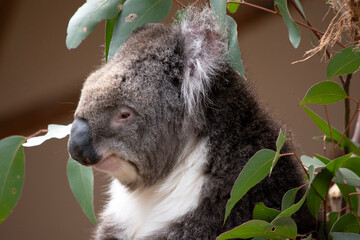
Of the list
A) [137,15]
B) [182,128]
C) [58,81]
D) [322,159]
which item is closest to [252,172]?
[322,159]

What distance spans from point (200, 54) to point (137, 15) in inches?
9.8

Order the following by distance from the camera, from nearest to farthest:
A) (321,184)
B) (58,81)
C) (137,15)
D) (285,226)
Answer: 1. (285,226)
2. (321,184)
3. (137,15)
4. (58,81)

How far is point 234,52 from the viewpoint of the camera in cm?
179

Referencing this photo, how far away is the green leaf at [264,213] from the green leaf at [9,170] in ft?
3.13

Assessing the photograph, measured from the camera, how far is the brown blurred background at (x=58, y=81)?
4.05 meters

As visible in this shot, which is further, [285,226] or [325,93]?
[325,93]

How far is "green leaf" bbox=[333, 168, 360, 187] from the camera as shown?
1.65 metres

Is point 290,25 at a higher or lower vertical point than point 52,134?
higher

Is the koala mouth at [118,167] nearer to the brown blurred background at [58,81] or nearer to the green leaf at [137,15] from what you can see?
the green leaf at [137,15]

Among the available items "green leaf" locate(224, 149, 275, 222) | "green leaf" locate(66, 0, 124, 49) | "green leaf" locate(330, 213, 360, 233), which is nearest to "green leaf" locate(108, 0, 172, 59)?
"green leaf" locate(66, 0, 124, 49)

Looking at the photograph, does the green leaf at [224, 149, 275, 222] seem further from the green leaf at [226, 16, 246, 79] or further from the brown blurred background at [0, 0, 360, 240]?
the brown blurred background at [0, 0, 360, 240]

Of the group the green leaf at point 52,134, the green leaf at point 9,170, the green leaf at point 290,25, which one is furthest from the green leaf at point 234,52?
the green leaf at point 9,170

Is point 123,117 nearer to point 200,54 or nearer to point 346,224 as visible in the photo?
point 200,54

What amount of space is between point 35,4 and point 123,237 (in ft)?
10.4
